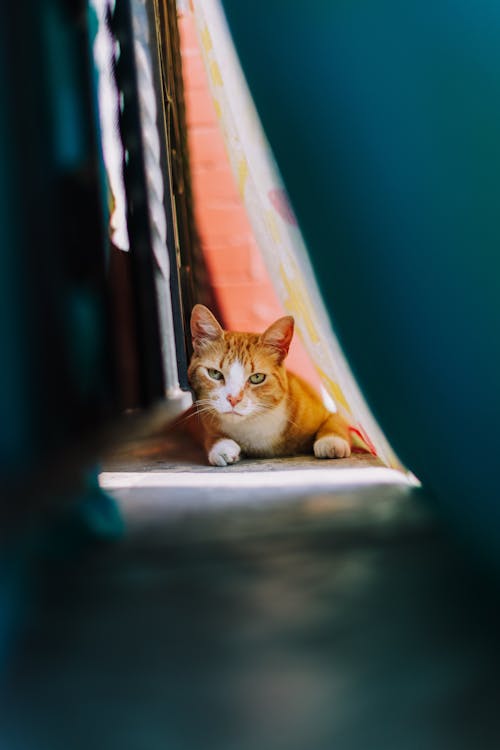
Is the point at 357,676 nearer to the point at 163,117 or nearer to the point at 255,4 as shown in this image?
the point at 255,4

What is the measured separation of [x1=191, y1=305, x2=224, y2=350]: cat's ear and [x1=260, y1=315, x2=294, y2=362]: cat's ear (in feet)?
0.40

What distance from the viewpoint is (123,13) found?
4.80ft

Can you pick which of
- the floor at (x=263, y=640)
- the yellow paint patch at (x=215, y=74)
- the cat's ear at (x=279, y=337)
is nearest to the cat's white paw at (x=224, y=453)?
the cat's ear at (x=279, y=337)

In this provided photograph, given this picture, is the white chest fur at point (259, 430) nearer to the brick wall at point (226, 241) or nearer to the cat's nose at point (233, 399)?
the cat's nose at point (233, 399)

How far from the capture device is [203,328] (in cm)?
164

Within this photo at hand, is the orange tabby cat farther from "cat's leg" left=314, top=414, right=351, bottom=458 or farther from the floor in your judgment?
the floor

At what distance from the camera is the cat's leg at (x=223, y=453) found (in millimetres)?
1440

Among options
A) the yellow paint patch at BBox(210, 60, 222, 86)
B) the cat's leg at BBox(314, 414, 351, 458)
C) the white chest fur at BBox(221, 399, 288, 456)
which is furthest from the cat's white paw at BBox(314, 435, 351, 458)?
the yellow paint patch at BBox(210, 60, 222, 86)

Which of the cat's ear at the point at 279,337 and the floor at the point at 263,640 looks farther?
the cat's ear at the point at 279,337

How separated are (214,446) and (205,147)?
926 millimetres

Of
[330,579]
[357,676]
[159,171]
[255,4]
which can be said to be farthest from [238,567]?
[159,171]

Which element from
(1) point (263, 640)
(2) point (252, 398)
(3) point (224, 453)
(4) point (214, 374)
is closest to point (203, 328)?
(4) point (214, 374)

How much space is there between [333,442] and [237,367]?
0.30 meters

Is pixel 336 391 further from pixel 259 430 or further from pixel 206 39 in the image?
pixel 206 39
